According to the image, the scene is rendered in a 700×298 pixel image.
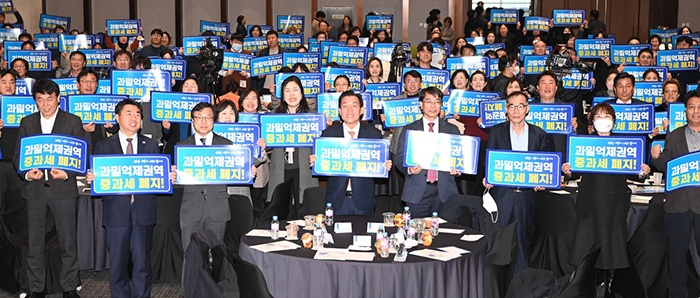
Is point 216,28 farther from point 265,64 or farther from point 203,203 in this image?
point 203,203

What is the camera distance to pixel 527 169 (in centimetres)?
791

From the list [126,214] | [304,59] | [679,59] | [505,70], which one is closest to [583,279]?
[126,214]

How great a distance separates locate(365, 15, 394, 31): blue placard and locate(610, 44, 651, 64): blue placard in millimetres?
5676

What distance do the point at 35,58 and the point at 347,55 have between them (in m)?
4.98

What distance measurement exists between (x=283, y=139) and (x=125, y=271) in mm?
2220

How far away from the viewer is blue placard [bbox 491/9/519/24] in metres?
19.6

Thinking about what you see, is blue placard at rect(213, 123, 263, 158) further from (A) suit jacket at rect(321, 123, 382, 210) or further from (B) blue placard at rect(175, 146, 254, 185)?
Answer: (B) blue placard at rect(175, 146, 254, 185)

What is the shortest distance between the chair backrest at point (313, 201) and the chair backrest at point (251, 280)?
8.51 ft

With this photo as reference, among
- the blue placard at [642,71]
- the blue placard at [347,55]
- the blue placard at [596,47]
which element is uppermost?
the blue placard at [596,47]

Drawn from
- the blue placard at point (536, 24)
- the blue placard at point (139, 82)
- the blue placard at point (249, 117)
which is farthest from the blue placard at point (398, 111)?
the blue placard at point (536, 24)

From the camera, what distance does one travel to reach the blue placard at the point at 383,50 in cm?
1562

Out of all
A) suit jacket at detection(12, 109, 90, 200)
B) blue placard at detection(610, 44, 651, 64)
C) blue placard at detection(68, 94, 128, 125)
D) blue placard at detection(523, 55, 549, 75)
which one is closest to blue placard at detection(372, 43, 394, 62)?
blue placard at detection(523, 55, 549, 75)

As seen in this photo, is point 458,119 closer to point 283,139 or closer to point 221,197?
point 283,139

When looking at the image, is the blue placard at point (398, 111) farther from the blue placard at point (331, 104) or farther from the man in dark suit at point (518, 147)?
the man in dark suit at point (518, 147)
